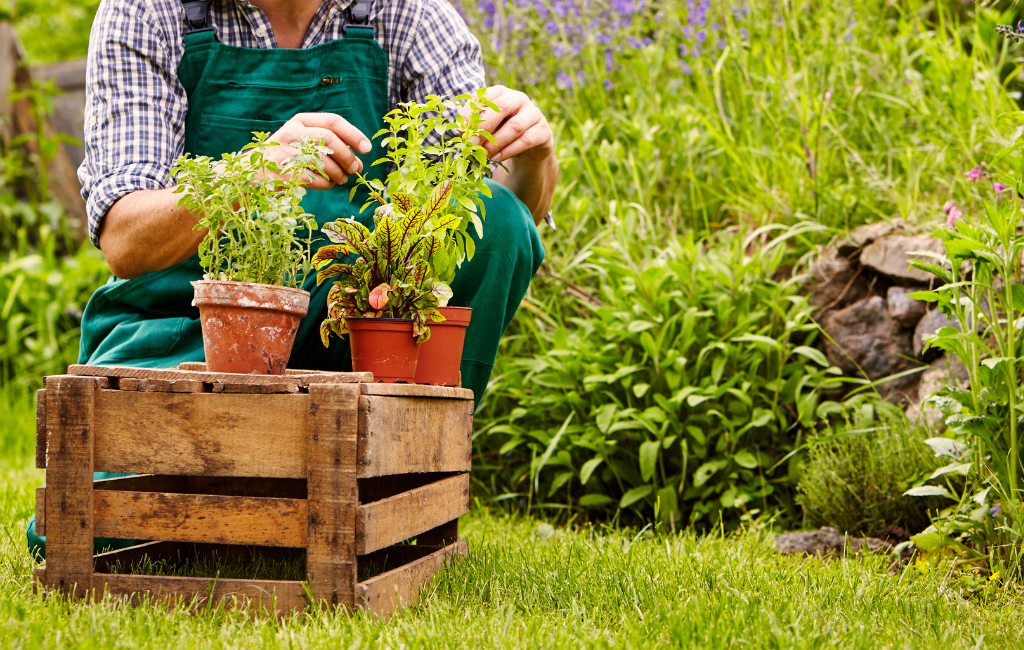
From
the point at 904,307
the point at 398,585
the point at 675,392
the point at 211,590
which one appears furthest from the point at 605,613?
the point at 904,307

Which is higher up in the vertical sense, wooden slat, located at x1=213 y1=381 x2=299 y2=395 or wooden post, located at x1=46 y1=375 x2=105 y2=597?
wooden slat, located at x1=213 y1=381 x2=299 y2=395

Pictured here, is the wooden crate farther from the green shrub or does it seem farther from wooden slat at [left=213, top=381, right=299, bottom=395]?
the green shrub

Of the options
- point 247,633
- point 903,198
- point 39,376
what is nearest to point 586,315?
point 903,198

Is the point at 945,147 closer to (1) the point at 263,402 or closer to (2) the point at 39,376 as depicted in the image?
(1) the point at 263,402

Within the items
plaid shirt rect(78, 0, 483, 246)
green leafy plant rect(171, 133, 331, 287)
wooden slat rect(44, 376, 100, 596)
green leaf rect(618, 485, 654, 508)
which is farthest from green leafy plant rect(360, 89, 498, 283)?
green leaf rect(618, 485, 654, 508)

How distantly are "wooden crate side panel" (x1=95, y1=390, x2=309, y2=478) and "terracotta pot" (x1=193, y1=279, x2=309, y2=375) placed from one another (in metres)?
0.10

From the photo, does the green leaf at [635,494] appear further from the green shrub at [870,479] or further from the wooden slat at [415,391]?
the wooden slat at [415,391]

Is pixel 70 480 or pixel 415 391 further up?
pixel 415 391

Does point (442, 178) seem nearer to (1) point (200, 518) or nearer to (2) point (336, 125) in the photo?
(2) point (336, 125)

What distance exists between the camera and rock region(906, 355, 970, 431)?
2.27 m

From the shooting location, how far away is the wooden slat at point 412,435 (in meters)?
1.32

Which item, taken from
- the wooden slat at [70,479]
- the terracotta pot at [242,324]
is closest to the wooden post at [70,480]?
the wooden slat at [70,479]

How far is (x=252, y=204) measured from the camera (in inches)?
57.8

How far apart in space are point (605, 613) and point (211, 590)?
647 mm
